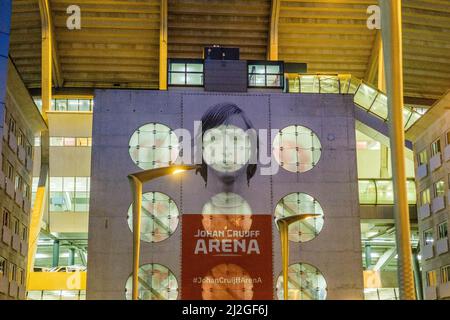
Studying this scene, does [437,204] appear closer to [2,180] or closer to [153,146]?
[153,146]

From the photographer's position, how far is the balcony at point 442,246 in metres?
37.8

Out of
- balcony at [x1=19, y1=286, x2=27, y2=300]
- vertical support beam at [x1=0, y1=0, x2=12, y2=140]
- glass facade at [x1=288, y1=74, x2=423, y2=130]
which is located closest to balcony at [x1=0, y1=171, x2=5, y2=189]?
vertical support beam at [x1=0, y1=0, x2=12, y2=140]

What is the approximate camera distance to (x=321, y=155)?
37.2 metres

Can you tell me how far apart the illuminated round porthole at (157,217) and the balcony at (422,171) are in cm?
1538

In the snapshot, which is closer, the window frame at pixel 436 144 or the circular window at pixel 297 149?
the circular window at pixel 297 149

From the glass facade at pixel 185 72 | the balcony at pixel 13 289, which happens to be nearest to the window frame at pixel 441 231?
the glass facade at pixel 185 72

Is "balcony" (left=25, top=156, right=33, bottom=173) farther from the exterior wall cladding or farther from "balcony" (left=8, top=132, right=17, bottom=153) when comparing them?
the exterior wall cladding

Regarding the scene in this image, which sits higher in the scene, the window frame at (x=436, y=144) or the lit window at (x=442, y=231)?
the window frame at (x=436, y=144)

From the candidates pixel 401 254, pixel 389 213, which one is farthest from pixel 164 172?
pixel 389 213

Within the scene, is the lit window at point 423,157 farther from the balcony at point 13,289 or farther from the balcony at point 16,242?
the balcony at point 13,289

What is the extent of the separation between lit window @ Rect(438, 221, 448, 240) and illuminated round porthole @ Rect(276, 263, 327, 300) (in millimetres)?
7837

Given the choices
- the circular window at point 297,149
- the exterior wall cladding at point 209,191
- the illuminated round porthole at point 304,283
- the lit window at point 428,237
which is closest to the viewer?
the illuminated round porthole at point 304,283

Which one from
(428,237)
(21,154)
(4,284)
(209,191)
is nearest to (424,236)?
(428,237)
